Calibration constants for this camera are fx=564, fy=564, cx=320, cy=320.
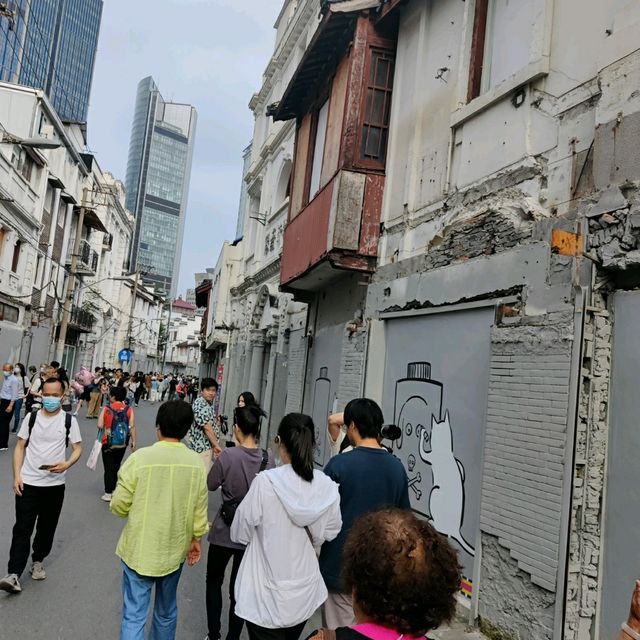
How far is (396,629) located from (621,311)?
131 inches

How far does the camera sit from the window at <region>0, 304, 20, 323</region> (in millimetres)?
22234

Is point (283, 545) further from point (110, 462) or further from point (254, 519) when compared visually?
point (110, 462)

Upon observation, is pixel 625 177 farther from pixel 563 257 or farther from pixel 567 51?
pixel 567 51

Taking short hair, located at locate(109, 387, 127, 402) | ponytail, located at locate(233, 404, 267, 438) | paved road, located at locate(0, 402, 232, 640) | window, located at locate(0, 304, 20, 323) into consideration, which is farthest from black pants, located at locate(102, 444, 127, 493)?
window, located at locate(0, 304, 20, 323)

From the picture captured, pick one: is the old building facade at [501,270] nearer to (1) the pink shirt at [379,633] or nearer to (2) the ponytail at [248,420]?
(2) the ponytail at [248,420]

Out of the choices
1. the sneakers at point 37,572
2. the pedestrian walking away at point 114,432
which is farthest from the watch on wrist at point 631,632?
the pedestrian walking away at point 114,432

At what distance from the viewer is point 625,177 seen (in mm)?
4176

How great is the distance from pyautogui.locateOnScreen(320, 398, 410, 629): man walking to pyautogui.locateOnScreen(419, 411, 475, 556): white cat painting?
2.01m

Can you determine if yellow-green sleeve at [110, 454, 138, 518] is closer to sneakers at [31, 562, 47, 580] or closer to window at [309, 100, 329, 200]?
sneakers at [31, 562, 47, 580]

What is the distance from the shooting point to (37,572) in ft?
16.5

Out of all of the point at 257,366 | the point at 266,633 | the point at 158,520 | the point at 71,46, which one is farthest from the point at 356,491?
the point at 71,46

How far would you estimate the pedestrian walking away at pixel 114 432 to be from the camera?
8.14m

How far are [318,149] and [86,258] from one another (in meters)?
29.5

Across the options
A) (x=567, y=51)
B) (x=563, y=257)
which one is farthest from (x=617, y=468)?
(x=567, y=51)
